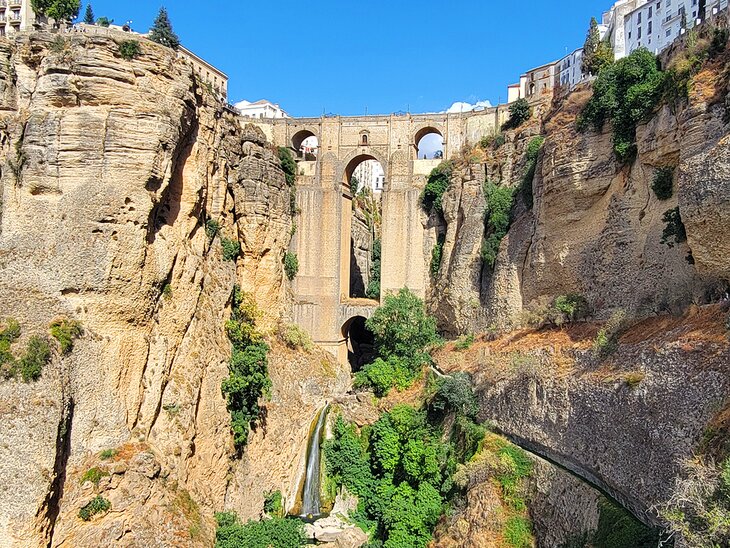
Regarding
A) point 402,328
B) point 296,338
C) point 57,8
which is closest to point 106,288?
point 296,338

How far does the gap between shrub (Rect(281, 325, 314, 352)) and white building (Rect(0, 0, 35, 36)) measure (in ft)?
103

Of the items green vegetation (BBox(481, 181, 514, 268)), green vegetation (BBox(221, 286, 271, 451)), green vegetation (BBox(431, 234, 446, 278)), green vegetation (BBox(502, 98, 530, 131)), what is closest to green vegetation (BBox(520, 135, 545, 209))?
green vegetation (BBox(481, 181, 514, 268))

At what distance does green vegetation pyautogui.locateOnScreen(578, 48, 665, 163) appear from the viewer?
17.5 metres

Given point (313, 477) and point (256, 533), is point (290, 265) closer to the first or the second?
point (313, 477)

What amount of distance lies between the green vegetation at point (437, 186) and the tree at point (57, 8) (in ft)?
70.5

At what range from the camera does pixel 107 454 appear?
16.5m

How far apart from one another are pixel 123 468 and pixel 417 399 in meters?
11.2

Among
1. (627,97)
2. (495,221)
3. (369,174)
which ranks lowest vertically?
(495,221)

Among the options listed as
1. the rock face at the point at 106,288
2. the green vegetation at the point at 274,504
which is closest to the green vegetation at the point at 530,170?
the rock face at the point at 106,288

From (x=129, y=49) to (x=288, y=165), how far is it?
12902 mm

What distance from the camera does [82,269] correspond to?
16.9 meters

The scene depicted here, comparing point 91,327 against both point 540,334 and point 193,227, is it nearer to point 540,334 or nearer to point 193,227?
point 193,227

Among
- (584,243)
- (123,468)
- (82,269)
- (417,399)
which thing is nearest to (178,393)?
(123,468)

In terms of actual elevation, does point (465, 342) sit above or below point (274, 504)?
above
